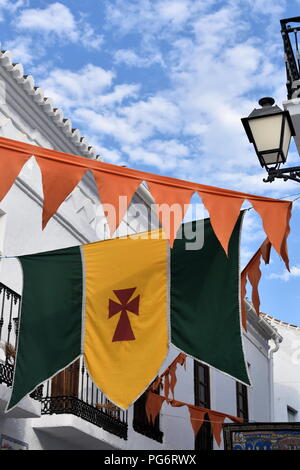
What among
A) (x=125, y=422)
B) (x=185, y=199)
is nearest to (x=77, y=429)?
(x=125, y=422)

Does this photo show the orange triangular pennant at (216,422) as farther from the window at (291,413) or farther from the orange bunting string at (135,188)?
the window at (291,413)

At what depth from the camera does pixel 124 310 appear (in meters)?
6.05

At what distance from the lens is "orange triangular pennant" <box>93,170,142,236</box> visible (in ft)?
19.4

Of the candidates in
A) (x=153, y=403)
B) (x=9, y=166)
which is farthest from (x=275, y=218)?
(x=153, y=403)

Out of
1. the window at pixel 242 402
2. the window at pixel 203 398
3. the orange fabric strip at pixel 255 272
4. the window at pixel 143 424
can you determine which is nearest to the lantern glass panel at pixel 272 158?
the orange fabric strip at pixel 255 272

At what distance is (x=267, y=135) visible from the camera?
20.0ft

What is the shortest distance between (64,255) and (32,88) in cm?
419

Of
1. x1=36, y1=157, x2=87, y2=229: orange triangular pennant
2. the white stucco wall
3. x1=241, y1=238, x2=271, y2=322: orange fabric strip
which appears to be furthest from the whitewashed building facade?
the white stucco wall

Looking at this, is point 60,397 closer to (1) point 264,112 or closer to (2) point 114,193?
(2) point 114,193

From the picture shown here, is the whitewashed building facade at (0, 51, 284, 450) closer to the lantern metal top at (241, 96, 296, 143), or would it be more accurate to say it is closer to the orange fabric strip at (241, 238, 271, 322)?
the orange fabric strip at (241, 238, 271, 322)

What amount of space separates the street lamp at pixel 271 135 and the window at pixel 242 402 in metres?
10.4

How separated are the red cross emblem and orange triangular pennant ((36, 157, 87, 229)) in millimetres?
837

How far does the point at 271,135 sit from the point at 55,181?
1.76 m

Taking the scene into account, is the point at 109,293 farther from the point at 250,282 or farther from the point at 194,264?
the point at 250,282
